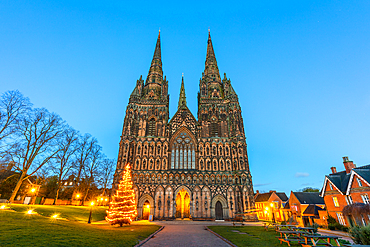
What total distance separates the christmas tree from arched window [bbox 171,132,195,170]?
15120 millimetres

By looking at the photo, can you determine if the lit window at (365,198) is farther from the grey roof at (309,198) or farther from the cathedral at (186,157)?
the cathedral at (186,157)

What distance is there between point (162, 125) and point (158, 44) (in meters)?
28.2

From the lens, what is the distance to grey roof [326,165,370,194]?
67.4 feet

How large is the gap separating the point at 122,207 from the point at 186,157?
1837 centimetres

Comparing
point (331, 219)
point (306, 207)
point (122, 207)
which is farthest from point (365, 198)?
point (122, 207)

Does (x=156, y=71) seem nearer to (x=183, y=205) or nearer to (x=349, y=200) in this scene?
(x=183, y=205)

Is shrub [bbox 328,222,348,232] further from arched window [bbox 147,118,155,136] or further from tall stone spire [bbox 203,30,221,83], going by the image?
tall stone spire [bbox 203,30,221,83]

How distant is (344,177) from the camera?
78.2ft

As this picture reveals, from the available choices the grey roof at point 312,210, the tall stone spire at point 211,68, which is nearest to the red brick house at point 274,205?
the grey roof at point 312,210

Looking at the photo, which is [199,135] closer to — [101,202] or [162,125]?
[162,125]

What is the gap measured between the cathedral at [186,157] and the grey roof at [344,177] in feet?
42.7

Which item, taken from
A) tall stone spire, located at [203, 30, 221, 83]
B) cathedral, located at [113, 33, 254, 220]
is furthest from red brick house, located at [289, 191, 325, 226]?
tall stone spire, located at [203, 30, 221, 83]

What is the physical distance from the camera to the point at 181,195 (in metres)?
37.3

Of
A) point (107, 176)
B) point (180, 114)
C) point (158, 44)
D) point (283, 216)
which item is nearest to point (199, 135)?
point (180, 114)
